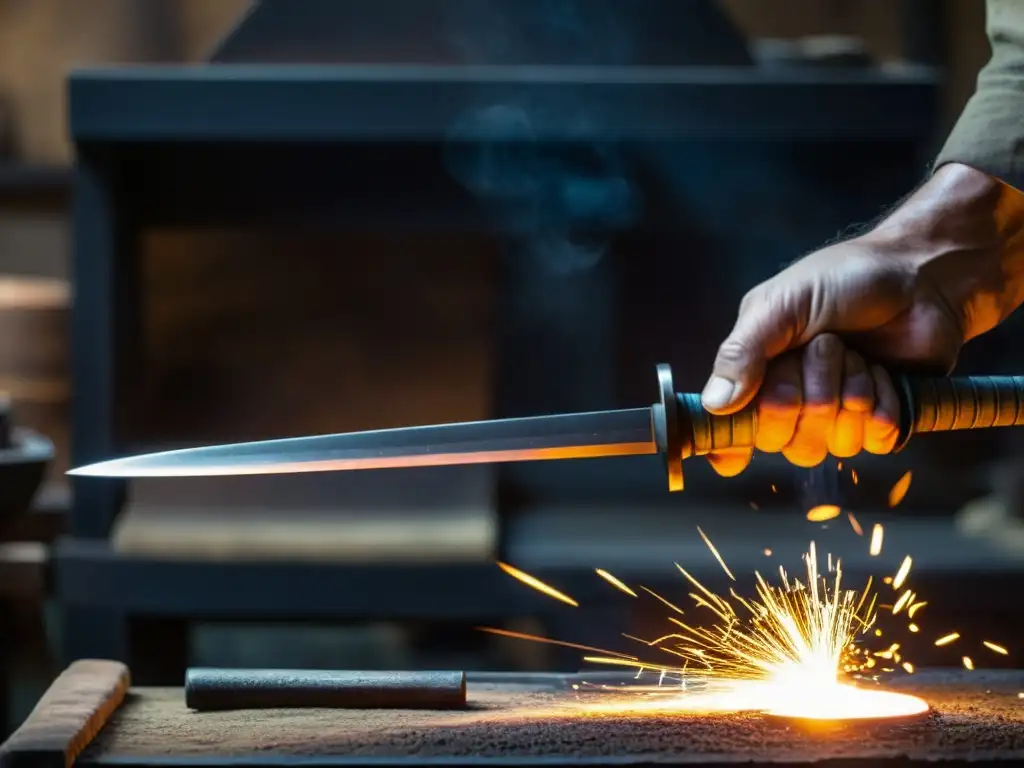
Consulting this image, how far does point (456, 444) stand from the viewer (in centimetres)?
110

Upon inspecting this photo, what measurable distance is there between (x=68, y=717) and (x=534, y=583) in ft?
2.88

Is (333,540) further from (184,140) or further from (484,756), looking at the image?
(484,756)

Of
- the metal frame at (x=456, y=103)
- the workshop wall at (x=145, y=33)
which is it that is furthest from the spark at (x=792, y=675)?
the workshop wall at (x=145, y=33)

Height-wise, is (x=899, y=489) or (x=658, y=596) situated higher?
(x=899, y=489)

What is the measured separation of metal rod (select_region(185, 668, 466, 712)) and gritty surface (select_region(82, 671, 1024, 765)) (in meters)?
0.01

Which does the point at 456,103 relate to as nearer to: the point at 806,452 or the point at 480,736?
the point at 806,452

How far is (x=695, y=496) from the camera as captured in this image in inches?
86.0

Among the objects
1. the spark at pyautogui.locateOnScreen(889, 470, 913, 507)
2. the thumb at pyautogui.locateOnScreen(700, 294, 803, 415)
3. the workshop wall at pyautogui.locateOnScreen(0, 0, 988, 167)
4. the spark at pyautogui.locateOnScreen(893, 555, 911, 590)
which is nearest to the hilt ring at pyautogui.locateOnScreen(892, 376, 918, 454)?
the thumb at pyautogui.locateOnScreen(700, 294, 803, 415)

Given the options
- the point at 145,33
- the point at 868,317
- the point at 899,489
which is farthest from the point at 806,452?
the point at 145,33

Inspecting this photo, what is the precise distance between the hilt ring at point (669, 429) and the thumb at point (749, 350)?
35 millimetres

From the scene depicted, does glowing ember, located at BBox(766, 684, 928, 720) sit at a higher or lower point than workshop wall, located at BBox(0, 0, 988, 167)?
lower

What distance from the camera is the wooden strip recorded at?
0.93 m

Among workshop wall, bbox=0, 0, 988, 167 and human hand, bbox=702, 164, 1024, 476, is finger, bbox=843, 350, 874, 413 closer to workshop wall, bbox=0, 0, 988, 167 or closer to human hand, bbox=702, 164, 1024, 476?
human hand, bbox=702, 164, 1024, 476

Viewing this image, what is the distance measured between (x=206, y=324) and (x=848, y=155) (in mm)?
1225
